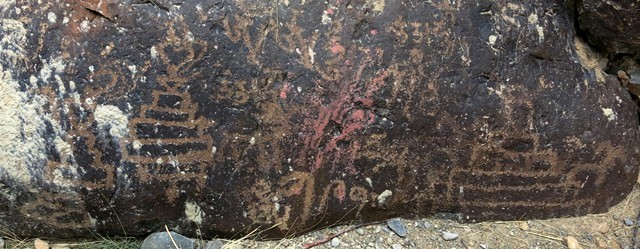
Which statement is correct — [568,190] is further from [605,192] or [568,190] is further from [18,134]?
[18,134]

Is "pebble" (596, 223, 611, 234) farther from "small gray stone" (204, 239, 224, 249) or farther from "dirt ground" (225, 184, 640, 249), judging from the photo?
"small gray stone" (204, 239, 224, 249)

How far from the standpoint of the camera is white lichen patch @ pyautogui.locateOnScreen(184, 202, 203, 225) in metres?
2.10

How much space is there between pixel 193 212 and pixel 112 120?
1.28 ft

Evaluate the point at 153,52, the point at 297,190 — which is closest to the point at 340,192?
the point at 297,190

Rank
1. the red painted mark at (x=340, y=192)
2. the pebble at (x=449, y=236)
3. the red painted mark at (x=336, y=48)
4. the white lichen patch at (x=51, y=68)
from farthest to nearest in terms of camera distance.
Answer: the pebble at (x=449, y=236), the red painted mark at (x=340, y=192), the red painted mark at (x=336, y=48), the white lichen patch at (x=51, y=68)

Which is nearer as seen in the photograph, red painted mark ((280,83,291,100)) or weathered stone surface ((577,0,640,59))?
red painted mark ((280,83,291,100))

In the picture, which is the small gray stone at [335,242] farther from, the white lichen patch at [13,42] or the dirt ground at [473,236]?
the white lichen patch at [13,42]

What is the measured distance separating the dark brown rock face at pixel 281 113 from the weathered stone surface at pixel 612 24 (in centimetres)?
9

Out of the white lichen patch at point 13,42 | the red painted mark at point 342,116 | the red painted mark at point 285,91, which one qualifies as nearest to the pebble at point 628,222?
the red painted mark at point 342,116

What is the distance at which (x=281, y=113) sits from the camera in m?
2.07

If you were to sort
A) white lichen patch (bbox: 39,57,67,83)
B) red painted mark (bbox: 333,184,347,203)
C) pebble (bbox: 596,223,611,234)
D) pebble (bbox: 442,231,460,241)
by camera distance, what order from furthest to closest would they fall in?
pebble (bbox: 596,223,611,234), pebble (bbox: 442,231,460,241), red painted mark (bbox: 333,184,347,203), white lichen patch (bbox: 39,57,67,83)

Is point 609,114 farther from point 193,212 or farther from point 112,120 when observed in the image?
point 112,120

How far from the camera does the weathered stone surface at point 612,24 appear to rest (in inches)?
87.1

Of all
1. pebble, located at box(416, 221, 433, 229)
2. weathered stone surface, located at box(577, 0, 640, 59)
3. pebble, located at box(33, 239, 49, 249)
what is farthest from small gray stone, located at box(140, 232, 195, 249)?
weathered stone surface, located at box(577, 0, 640, 59)
